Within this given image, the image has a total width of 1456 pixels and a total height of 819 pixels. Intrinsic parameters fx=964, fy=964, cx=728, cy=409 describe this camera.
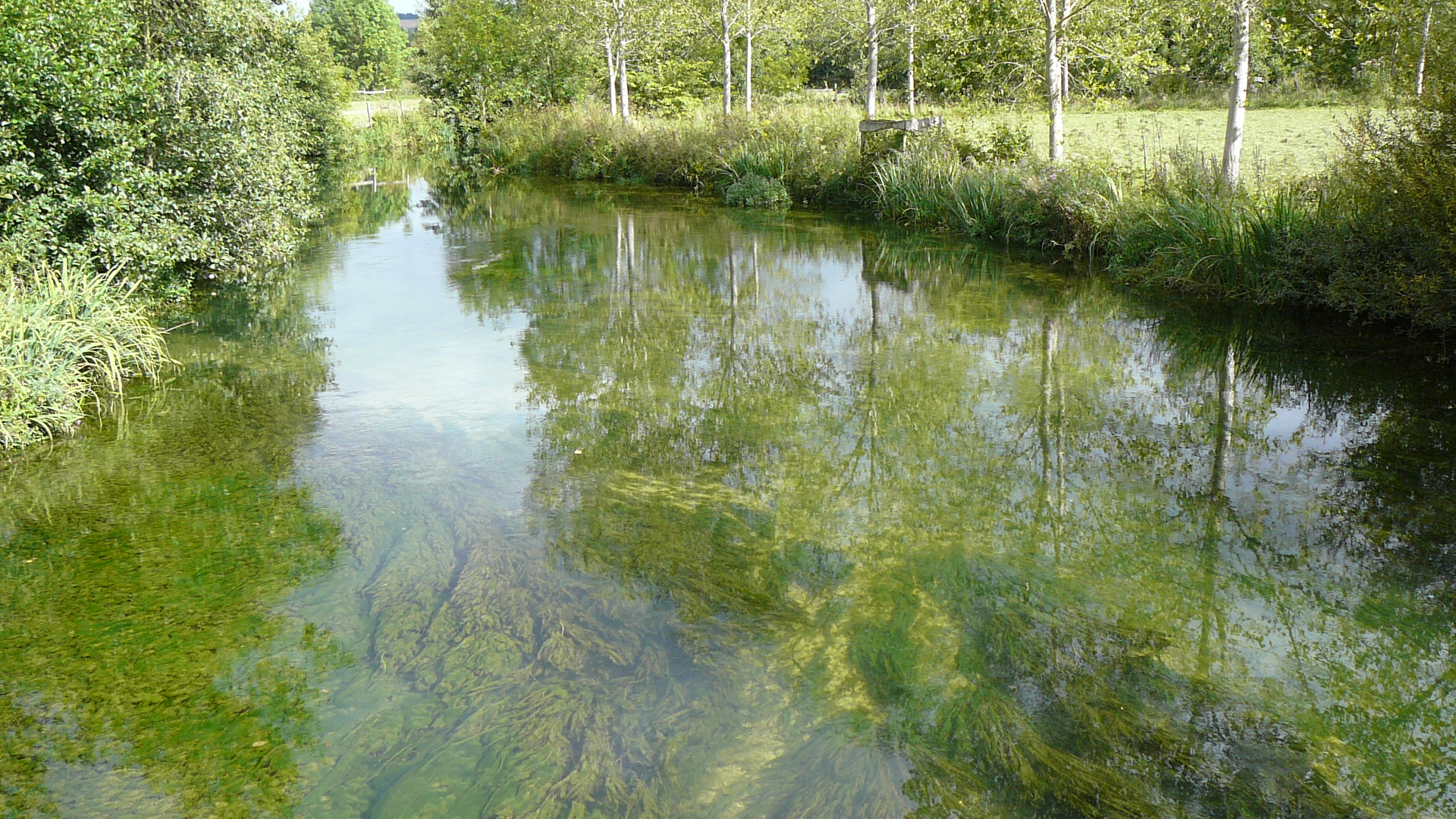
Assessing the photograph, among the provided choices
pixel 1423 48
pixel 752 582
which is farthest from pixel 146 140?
pixel 1423 48

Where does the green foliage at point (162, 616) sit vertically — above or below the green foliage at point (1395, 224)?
below

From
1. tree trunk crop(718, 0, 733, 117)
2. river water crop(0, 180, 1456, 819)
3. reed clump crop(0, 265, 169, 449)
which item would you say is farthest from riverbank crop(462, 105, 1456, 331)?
reed clump crop(0, 265, 169, 449)

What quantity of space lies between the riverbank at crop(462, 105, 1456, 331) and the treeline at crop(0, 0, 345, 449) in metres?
8.86

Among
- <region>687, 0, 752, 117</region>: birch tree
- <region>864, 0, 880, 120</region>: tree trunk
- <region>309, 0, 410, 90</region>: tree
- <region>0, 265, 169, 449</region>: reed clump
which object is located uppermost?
<region>309, 0, 410, 90</region>: tree

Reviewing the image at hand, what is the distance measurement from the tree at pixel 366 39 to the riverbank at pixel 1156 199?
1546 inches

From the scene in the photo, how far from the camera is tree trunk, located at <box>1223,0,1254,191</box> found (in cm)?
944

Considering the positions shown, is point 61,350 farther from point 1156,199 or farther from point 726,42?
point 726,42

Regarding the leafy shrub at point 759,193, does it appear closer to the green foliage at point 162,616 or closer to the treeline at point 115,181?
the treeline at point 115,181

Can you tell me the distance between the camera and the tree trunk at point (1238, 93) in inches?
372

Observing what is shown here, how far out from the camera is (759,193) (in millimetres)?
17500

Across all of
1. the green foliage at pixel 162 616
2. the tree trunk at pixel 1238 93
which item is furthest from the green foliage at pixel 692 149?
the green foliage at pixel 162 616

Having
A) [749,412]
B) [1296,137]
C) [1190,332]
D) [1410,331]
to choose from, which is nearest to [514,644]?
[749,412]

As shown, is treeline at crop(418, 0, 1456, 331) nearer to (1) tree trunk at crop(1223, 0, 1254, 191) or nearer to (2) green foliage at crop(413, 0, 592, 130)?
(1) tree trunk at crop(1223, 0, 1254, 191)

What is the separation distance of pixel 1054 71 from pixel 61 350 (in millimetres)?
11296
